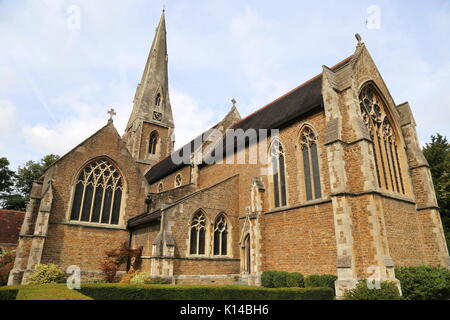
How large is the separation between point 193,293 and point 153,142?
29.1 m

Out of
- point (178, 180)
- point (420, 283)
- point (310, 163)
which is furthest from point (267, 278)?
point (178, 180)

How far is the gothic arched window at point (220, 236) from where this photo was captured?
52.3 ft

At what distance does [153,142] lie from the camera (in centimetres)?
3678

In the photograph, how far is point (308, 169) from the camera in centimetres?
1362

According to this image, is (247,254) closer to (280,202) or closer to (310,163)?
(280,202)

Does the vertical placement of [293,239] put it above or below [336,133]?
below

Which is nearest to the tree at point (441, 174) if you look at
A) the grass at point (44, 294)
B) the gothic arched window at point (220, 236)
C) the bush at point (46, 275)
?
the gothic arched window at point (220, 236)

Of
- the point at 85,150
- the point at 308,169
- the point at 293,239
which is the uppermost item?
the point at 85,150

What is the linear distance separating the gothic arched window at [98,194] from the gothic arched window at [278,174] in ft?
35.8

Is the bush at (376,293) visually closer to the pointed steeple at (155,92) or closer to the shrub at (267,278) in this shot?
the shrub at (267,278)

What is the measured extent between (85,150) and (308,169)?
14.4m
